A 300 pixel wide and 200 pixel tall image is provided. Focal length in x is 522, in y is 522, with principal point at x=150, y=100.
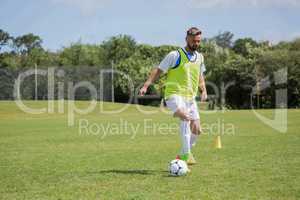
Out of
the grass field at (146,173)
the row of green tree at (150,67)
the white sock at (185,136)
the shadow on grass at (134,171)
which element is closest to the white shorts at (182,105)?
the white sock at (185,136)

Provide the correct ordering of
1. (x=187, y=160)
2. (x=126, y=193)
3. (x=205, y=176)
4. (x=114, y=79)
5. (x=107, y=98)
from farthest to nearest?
(x=114, y=79)
(x=107, y=98)
(x=187, y=160)
(x=205, y=176)
(x=126, y=193)

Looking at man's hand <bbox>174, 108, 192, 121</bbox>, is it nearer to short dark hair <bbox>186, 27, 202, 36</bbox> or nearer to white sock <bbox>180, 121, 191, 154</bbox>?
white sock <bbox>180, 121, 191, 154</bbox>

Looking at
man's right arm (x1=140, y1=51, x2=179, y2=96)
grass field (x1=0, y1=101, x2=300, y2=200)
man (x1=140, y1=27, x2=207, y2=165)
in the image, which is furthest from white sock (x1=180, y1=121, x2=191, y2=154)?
man's right arm (x1=140, y1=51, x2=179, y2=96)

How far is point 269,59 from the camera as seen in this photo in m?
78.4

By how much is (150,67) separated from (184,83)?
7561 cm

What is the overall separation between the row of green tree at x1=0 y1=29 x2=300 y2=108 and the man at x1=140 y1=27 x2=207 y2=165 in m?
56.4

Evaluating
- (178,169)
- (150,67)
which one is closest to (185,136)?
(178,169)

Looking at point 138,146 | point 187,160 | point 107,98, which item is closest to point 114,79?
point 107,98

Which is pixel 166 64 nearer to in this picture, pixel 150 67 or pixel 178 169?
pixel 178 169

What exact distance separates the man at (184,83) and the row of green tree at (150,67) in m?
56.4

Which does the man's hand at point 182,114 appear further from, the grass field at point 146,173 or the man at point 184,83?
the grass field at point 146,173

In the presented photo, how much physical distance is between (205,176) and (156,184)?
3.80ft

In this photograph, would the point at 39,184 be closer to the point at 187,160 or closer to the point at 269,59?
the point at 187,160

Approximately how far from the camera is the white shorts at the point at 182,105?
1013 cm
